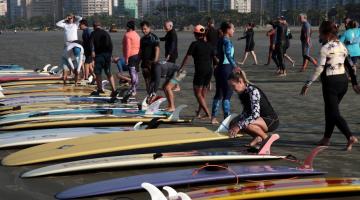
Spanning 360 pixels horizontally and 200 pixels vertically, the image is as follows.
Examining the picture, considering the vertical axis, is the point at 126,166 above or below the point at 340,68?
below

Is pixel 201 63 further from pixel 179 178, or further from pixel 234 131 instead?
pixel 179 178

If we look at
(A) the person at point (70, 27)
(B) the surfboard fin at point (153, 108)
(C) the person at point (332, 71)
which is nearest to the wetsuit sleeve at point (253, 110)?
(C) the person at point (332, 71)

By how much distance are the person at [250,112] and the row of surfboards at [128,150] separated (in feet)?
0.92

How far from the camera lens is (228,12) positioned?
141m

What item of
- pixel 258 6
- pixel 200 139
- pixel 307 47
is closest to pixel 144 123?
pixel 200 139

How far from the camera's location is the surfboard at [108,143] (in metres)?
6.55

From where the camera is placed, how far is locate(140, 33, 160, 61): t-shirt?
11.1 m

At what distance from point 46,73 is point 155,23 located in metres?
145

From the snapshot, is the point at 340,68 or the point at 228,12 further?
the point at 228,12

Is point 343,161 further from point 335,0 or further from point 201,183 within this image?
point 335,0

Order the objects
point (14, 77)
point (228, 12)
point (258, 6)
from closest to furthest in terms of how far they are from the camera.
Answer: point (14, 77)
point (228, 12)
point (258, 6)

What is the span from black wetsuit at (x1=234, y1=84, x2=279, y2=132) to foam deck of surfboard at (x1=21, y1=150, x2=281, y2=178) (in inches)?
23.1

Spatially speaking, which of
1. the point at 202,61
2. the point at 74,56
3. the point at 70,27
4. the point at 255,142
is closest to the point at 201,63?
the point at 202,61

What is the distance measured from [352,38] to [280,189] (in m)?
9.26
